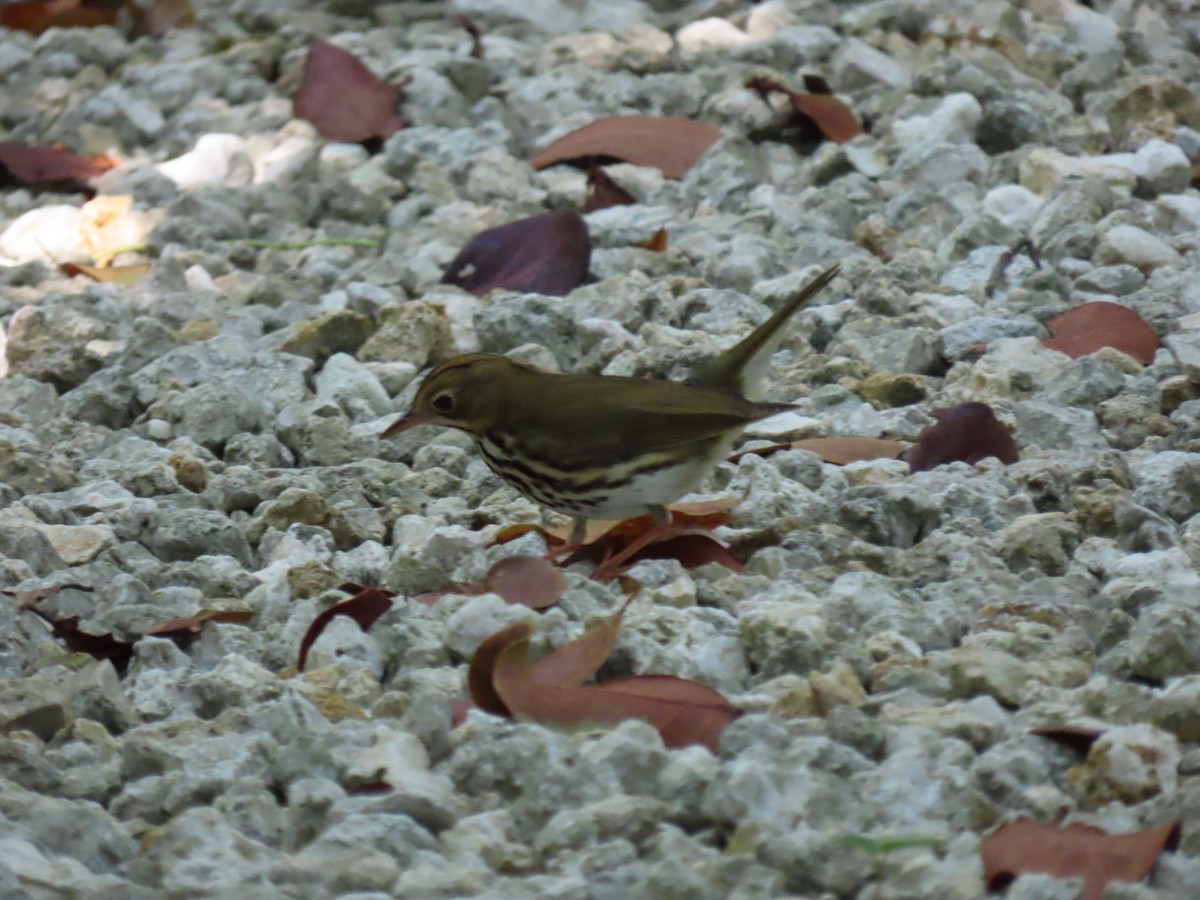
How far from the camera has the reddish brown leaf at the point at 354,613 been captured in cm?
322

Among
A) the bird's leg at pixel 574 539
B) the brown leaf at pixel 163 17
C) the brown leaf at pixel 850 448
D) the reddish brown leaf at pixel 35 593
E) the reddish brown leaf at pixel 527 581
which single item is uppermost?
the reddish brown leaf at pixel 527 581

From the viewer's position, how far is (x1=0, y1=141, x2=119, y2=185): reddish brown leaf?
235 inches

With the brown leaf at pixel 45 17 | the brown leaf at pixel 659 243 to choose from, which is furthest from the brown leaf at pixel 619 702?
the brown leaf at pixel 45 17

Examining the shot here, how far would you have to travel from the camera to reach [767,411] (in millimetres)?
3812

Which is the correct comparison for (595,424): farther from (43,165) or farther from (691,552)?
(43,165)

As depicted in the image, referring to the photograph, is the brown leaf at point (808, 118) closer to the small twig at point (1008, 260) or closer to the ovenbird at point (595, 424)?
the small twig at point (1008, 260)

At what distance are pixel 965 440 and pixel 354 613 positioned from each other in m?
1.41

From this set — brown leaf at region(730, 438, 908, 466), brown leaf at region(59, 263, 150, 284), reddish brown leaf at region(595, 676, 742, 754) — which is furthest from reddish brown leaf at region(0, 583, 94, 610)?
brown leaf at region(59, 263, 150, 284)

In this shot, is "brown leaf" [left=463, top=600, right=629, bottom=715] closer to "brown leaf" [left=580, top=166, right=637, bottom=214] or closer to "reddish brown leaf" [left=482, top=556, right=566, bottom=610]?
"reddish brown leaf" [left=482, top=556, right=566, bottom=610]

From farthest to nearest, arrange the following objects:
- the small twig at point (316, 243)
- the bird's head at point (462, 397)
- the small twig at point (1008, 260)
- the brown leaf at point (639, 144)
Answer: the brown leaf at point (639, 144) < the small twig at point (316, 243) < the small twig at point (1008, 260) < the bird's head at point (462, 397)

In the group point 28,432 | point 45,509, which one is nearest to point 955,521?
point 45,509

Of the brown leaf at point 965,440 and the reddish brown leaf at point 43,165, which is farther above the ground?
the brown leaf at point 965,440

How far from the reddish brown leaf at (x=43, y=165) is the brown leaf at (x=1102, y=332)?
3.09 m

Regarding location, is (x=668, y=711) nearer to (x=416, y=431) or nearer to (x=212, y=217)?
(x=416, y=431)
